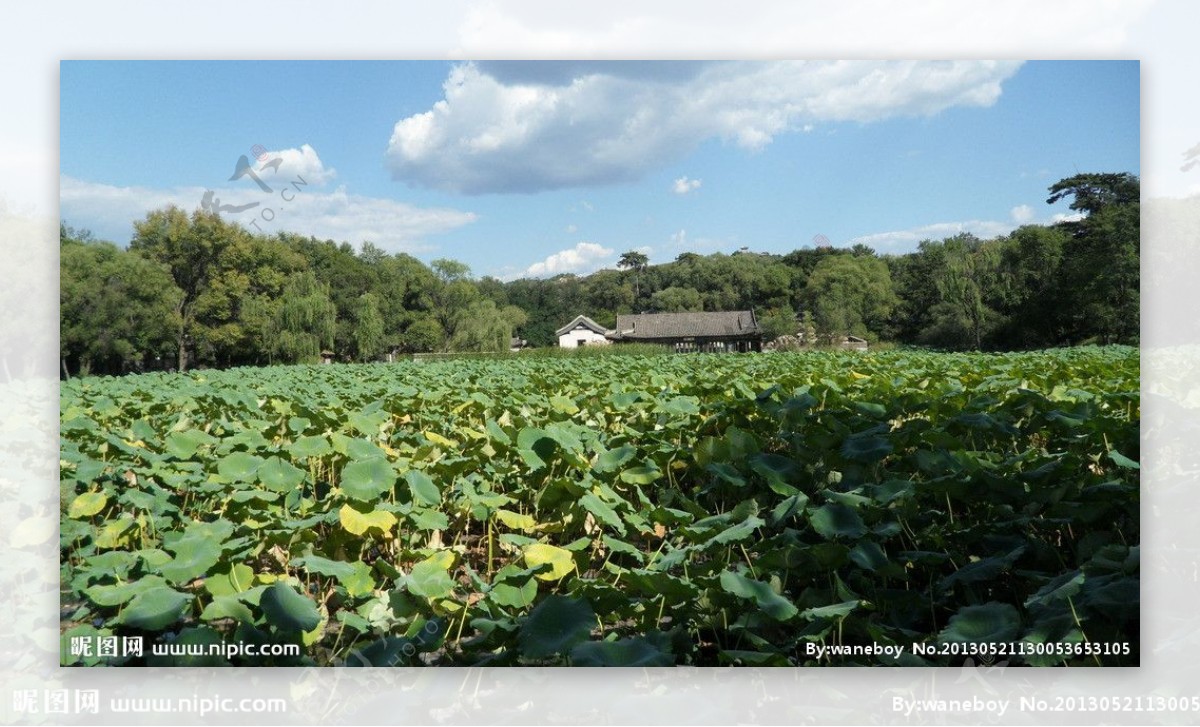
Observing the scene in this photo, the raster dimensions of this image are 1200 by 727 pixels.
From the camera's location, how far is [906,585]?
8.19ft

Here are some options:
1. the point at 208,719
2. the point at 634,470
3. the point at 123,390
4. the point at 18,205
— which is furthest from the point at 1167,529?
the point at 123,390

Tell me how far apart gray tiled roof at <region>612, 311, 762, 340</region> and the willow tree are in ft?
16.8

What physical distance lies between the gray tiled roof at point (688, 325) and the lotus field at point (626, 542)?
28.0ft

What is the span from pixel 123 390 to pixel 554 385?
159 inches

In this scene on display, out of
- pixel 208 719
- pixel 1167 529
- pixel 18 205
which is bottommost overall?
pixel 208 719

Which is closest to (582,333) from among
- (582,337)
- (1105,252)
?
→ (582,337)

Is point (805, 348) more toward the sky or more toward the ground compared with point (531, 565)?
more toward the sky

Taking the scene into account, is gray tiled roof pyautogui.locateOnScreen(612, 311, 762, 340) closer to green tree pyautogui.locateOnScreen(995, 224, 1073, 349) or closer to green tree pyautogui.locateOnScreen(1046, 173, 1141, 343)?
green tree pyautogui.locateOnScreen(995, 224, 1073, 349)

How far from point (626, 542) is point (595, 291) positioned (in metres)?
8.77

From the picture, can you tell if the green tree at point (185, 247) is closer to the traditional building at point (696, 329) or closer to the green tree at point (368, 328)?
the green tree at point (368, 328)

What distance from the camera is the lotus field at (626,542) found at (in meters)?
2.05

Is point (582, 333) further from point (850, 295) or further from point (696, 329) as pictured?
point (850, 295)

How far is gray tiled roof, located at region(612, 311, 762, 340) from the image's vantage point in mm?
13180

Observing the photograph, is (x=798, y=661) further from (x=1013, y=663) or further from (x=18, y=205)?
(x=18, y=205)
